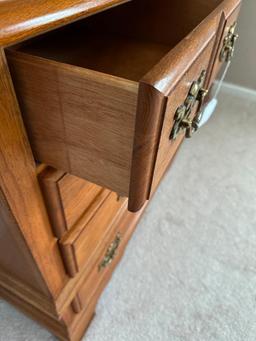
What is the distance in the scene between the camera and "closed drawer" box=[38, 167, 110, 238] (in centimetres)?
36

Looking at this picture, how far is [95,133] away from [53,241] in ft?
0.87

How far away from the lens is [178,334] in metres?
0.75

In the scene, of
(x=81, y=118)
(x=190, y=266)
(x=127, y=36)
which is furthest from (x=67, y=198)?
(x=190, y=266)

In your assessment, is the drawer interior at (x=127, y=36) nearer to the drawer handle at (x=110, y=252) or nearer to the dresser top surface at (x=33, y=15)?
the dresser top surface at (x=33, y=15)

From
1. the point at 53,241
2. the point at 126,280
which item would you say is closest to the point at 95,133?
the point at 53,241

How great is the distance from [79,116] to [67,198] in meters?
0.18

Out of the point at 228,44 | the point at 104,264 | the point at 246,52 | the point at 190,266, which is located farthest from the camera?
the point at 246,52

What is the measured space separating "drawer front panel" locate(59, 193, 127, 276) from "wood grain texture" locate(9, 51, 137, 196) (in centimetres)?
19

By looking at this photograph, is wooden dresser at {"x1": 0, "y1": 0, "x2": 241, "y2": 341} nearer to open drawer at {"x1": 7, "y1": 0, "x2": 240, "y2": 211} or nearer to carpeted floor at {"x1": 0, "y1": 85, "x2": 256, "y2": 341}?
open drawer at {"x1": 7, "y1": 0, "x2": 240, "y2": 211}

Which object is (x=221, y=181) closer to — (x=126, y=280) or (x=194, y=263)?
(x=194, y=263)

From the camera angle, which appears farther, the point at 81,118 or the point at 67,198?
the point at 67,198

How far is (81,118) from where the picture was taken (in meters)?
0.27

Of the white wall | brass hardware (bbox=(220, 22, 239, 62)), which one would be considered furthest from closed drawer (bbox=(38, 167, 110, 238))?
the white wall

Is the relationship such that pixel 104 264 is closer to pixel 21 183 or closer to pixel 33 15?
pixel 21 183
